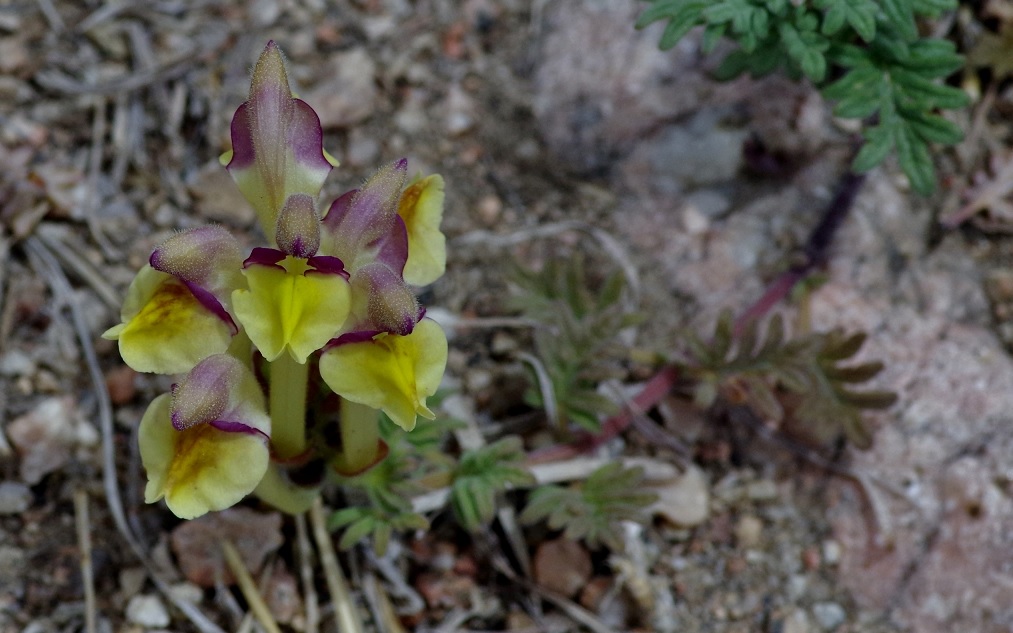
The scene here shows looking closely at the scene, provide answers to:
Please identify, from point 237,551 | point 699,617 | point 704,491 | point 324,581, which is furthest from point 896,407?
point 237,551

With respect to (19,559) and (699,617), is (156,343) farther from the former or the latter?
(699,617)

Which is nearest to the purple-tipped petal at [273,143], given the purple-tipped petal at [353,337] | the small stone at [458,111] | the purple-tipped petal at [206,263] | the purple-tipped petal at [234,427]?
the purple-tipped petal at [206,263]

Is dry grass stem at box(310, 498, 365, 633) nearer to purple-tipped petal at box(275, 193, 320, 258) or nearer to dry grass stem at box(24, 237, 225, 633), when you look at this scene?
dry grass stem at box(24, 237, 225, 633)

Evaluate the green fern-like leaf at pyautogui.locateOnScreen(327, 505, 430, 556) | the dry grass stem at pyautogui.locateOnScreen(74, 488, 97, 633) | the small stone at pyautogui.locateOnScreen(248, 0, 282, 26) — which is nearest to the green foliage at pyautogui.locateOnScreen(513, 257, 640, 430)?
the green fern-like leaf at pyautogui.locateOnScreen(327, 505, 430, 556)

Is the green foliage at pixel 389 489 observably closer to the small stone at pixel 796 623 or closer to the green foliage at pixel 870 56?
the small stone at pixel 796 623

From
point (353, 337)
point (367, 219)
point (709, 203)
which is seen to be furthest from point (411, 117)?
point (353, 337)

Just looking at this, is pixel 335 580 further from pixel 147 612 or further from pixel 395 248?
pixel 395 248
